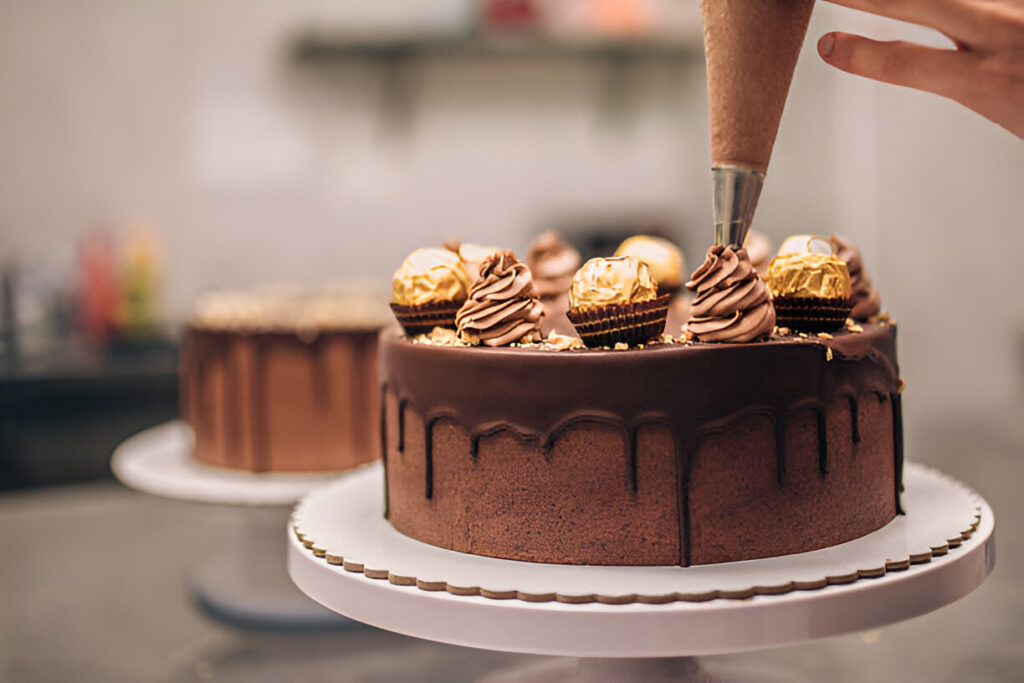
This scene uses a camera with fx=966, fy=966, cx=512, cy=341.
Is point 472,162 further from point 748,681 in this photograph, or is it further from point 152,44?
point 748,681

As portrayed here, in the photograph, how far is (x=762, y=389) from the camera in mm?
1265

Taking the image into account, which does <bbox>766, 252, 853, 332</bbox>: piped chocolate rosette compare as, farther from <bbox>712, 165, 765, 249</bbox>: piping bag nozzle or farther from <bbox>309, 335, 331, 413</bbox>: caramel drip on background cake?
<bbox>309, 335, 331, 413</bbox>: caramel drip on background cake

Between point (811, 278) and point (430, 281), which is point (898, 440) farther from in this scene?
point (430, 281)

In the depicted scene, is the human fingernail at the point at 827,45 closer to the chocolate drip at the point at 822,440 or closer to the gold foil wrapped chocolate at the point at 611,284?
the gold foil wrapped chocolate at the point at 611,284

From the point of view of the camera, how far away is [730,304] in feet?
4.16

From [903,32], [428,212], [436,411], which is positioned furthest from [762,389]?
[428,212]

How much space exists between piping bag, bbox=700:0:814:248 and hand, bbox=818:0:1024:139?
0.08 m

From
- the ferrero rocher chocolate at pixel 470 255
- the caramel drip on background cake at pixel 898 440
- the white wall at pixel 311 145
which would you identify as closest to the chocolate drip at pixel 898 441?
the caramel drip on background cake at pixel 898 440

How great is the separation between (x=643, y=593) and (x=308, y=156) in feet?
11.7

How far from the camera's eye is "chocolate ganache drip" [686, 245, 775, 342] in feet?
4.17

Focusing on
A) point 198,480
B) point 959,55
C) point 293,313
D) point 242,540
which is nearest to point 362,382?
point 293,313

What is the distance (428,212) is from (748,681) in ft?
10.4

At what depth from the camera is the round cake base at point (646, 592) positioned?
1.07 meters

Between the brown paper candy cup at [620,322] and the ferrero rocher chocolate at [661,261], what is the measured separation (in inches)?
15.4
